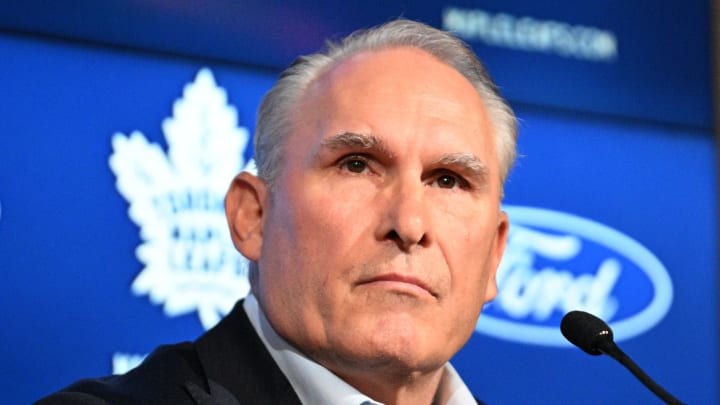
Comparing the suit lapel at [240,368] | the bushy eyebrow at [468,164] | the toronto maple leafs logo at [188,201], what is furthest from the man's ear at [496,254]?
the toronto maple leafs logo at [188,201]

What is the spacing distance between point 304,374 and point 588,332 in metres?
0.44

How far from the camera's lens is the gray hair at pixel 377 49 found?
6.30 feet

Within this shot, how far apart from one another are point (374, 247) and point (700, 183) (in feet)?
5.61

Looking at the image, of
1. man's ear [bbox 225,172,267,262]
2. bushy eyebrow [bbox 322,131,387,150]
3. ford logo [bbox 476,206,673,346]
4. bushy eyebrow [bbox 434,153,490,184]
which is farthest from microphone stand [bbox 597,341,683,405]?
ford logo [bbox 476,206,673,346]

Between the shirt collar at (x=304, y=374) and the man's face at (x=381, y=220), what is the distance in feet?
0.07

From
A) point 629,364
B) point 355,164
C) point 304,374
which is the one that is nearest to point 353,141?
point 355,164

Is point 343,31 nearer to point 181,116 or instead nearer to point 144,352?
point 181,116

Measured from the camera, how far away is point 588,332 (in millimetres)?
1675

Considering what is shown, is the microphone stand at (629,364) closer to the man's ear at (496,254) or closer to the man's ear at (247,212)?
the man's ear at (496,254)

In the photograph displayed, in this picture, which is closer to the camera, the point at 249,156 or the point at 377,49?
the point at 377,49

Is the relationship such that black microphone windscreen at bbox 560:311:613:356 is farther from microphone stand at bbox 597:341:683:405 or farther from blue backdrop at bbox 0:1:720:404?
blue backdrop at bbox 0:1:720:404

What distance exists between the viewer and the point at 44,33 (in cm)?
239

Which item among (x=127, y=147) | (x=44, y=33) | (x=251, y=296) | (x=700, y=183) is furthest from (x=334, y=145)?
(x=700, y=183)

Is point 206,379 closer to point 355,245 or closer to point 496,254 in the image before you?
point 355,245
